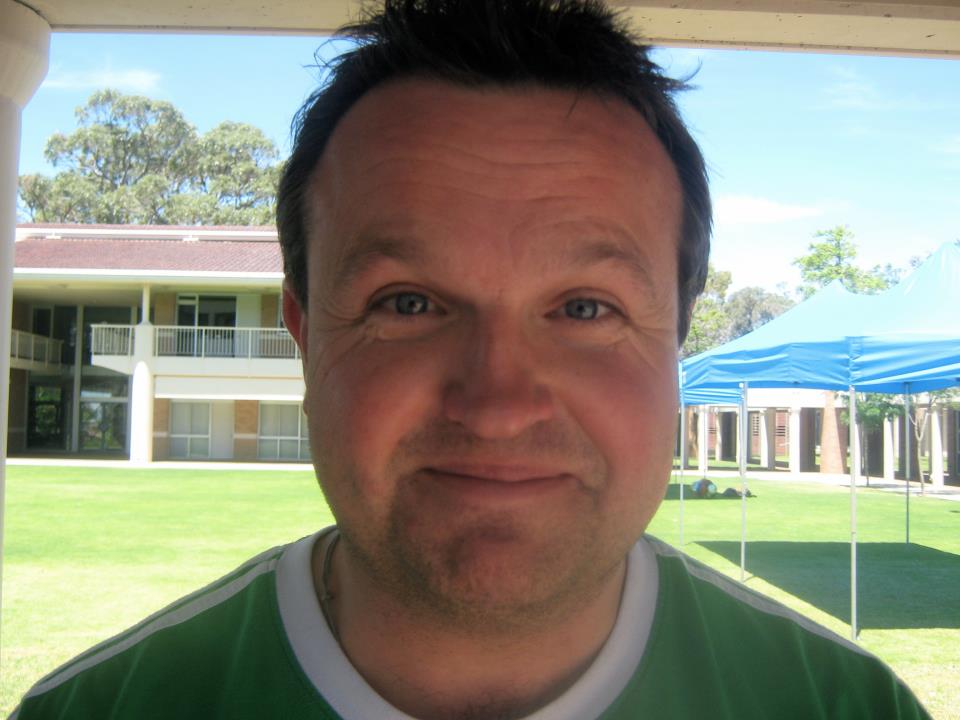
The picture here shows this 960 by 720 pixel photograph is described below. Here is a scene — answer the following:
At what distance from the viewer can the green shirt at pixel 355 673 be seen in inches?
48.9

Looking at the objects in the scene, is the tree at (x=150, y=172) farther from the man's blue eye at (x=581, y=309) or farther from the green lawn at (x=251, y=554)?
the man's blue eye at (x=581, y=309)

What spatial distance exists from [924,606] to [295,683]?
25.6ft

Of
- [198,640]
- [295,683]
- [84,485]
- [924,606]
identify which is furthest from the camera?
[84,485]

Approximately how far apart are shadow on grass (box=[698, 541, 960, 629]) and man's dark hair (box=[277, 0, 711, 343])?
20.9 feet

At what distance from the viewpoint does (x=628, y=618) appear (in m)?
1.34

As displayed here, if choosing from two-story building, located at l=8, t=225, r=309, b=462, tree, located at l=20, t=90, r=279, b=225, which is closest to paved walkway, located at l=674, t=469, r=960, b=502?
two-story building, located at l=8, t=225, r=309, b=462

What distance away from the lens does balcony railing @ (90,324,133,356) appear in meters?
24.7

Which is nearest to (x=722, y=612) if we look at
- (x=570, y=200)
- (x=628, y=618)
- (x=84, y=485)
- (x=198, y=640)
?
(x=628, y=618)

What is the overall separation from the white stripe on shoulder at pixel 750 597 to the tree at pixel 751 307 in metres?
63.0

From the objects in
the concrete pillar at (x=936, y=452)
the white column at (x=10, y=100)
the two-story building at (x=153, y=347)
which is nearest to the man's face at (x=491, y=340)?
the white column at (x=10, y=100)

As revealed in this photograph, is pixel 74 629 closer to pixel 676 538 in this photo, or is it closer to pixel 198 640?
pixel 198 640

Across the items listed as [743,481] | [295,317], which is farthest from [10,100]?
[743,481]

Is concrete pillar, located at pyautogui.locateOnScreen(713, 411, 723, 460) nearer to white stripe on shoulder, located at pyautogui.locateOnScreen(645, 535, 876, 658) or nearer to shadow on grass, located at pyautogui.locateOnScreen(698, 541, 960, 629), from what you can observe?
shadow on grass, located at pyautogui.locateOnScreen(698, 541, 960, 629)

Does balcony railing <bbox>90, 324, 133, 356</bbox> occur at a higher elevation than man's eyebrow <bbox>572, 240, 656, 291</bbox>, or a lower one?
higher
